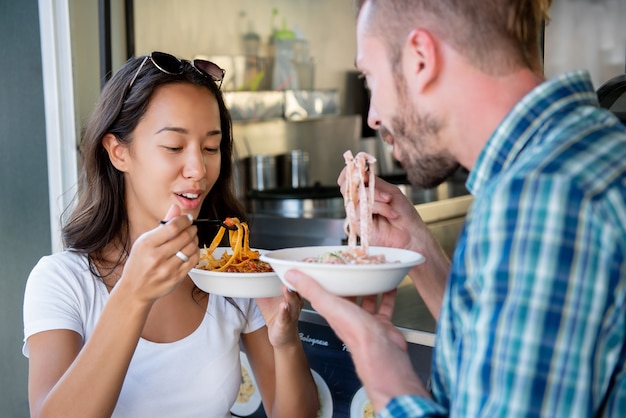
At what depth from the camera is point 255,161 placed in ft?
15.2

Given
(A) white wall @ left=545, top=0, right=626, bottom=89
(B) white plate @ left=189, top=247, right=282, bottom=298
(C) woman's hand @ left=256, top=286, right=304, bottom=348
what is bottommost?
(C) woman's hand @ left=256, top=286, right=304, bottom=348

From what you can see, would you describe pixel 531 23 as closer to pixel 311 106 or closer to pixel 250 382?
pixel 250 382

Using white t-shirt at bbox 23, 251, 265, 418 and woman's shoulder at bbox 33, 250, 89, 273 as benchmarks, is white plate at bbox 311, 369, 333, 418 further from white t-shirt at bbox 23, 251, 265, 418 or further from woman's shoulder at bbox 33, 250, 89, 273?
woman's shoulder at bbox 33, 250, 89, 273

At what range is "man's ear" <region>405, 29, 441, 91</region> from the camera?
3.56 ft

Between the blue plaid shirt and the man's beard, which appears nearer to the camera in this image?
the blue plaid shirt

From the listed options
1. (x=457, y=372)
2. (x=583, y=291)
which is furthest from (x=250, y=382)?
(x=583, y=291)

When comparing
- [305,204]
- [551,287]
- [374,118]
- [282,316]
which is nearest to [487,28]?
[374,118]

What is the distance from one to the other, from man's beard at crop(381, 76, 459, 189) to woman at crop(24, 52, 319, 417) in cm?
49

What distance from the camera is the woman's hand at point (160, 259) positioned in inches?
56.1

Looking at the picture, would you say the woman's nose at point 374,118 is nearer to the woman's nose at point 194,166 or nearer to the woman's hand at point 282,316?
the woman's hand at point 282,316

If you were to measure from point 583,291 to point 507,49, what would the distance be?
1.27 ft

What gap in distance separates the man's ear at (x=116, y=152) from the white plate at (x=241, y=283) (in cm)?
45

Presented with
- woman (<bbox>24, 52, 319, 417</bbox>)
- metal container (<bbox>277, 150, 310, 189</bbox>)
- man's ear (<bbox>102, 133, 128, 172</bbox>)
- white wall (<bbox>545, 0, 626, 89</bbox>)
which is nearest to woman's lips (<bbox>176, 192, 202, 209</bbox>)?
woman (<bbox>24, 52, 319, 417</bbox>)

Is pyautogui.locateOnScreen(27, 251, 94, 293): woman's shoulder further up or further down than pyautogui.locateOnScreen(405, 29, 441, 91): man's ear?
further down
